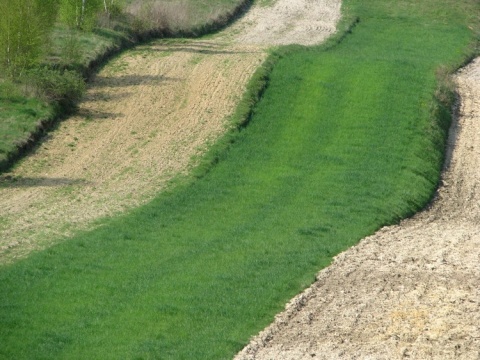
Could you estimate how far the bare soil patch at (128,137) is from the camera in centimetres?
2861

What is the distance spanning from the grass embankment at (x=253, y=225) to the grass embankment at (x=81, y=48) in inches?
278

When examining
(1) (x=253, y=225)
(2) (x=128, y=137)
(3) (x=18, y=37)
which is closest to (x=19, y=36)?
(3) (x=18, y=37)

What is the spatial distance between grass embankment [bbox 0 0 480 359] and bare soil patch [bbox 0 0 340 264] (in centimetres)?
124

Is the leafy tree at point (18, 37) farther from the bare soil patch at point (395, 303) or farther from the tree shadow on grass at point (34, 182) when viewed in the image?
the bare soil patch at point (395, 303)

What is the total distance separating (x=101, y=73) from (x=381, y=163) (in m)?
14.8

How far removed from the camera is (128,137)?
3644 cm

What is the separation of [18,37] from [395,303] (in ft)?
75.2

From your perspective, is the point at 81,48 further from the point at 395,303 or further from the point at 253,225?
the point at 395,303

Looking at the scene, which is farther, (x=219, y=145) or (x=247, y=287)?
(x=219, y=145)

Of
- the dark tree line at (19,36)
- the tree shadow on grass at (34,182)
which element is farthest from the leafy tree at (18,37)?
the tree shadow on grass at (34,182)

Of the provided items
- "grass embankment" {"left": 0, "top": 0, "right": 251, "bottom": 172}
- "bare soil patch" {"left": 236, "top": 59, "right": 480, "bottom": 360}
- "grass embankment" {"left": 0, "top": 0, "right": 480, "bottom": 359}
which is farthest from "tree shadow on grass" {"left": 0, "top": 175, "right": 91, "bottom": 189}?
"bare soil patch" {"left": 236, "top": 59, "right": 480, "bottom": 360}

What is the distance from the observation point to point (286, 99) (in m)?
41.5

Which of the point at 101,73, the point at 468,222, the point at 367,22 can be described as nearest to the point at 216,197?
the point at 468,222

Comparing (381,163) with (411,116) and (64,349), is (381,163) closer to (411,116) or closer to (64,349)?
(411,116)
